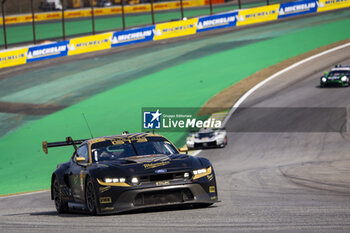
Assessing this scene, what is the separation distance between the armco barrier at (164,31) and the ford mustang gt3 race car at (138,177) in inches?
1285

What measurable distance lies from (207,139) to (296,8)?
28.9m

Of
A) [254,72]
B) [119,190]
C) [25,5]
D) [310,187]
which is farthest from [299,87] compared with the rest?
[25,5]

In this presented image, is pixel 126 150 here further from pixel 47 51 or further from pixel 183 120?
pixel 47 51

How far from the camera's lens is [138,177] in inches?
361

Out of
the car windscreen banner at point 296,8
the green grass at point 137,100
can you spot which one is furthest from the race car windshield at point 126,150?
the car windscreen banner at point 296,8

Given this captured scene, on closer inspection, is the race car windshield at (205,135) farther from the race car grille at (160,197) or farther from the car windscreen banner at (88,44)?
the car windscreen banner at (88,44)

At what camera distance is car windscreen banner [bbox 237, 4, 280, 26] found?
170 feet

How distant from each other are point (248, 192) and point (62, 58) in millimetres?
34693

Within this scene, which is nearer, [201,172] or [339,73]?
[201,172]

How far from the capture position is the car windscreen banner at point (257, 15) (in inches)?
2040

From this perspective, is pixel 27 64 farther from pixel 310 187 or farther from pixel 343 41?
pixel 310 187

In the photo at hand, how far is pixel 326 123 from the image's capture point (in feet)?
94.1

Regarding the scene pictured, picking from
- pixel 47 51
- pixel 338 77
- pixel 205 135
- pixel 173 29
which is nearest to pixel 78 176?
pixel 205 135

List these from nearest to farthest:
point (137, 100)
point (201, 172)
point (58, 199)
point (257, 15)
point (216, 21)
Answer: point (201, 172), point (58, 199), point (137, 100), point (216, 21), point (257, 15)
